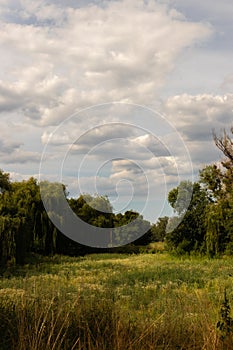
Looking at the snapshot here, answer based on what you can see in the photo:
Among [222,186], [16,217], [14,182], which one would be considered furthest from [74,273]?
[14,182]

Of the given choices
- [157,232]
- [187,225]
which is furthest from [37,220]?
[157,232]

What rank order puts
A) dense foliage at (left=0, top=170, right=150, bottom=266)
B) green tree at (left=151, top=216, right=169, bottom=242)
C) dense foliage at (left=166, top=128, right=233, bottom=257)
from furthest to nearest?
1. green tree at (left=151, top=216, right=169, bottom=242)
2. dense foliage at (left=166, top=128, right=233, bottom=257)
3. dense foliage at (left=0, top=170, right=150, bottom=266)

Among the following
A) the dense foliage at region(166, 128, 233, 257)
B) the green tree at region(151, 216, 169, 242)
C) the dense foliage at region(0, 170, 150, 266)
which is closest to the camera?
the dense foliage at region(0, 170, 150, 266)

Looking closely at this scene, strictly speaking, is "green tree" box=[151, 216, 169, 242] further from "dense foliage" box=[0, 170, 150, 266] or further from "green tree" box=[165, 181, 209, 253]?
"green tree" box=[165, 181, 209, 253]

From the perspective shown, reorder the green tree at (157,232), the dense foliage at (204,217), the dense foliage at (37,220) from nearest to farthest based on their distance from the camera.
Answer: the dense foliage at (37,220) → the dense foliage at (204,217) → the green tree at (157,232)

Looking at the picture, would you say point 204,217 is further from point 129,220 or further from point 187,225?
point 129,220

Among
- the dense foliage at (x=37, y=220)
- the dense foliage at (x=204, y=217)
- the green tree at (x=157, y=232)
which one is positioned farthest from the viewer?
the green tree at (x=157, y=232)

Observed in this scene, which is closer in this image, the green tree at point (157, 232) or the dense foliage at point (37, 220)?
the dense foliage at point (37, 220)

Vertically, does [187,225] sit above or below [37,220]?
below

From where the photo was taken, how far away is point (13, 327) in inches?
162

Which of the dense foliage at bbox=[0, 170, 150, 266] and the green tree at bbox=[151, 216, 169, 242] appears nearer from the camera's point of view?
the dense foliage at bbox=[0, 170, 150, 266]

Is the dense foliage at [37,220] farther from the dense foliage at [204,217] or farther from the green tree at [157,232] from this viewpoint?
the dense foliage at [204,217]

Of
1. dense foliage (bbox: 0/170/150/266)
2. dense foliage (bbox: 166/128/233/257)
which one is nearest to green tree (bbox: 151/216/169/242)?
dense foliage (bbox: 0/170/150/266)

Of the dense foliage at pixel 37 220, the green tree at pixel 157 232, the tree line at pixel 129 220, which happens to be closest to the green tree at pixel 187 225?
the tree line at pixel 129 220
